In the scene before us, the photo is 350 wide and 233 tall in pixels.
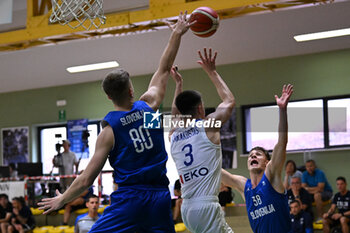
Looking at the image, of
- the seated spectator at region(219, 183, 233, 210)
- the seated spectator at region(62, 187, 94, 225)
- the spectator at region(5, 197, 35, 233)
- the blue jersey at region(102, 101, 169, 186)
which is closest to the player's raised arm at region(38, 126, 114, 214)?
the blue jersey at region(102, 101, 169, 186)

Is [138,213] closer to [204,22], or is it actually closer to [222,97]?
[222,97]

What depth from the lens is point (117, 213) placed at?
422cm

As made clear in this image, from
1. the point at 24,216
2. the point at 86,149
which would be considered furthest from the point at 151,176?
the point at 86,149

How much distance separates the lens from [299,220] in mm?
11289

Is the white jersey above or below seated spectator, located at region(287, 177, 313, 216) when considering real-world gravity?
above

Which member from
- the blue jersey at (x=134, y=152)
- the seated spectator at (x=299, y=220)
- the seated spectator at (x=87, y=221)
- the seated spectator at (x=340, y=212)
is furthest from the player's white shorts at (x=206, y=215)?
the seated spectator at (x=340, y=212)

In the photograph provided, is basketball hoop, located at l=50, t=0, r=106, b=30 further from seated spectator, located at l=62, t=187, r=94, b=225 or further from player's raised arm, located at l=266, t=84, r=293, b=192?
seated spectator, located at l=62, t=187, r=94, b=225

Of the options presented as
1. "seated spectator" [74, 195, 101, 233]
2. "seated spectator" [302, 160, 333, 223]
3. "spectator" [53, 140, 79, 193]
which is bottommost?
"seated spectator" [74, 195, 101, 233]

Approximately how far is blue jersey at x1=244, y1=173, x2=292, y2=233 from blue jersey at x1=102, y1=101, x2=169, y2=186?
4.61ft

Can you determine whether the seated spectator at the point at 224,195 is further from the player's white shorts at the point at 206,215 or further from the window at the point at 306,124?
the player's white shorts at the point at 206,215

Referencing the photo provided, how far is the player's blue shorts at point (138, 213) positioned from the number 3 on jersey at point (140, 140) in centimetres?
30

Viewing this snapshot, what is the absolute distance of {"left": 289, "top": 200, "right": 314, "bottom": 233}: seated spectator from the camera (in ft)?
36.8

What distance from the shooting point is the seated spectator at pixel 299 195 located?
11.5 meters

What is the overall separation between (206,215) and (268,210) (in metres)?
0.69
